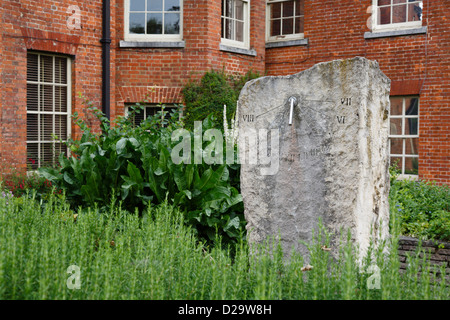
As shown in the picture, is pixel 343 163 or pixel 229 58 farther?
pixel 229 58

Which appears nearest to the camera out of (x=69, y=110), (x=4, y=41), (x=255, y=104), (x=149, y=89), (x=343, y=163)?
(x=343, y=163)

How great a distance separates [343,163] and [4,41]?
6833 mm

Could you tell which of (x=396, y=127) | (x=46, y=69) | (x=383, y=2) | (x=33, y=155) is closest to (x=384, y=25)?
(x=383, y=2)

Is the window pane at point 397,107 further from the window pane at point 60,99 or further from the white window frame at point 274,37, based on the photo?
the window pane at point 60,99

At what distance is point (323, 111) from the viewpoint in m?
4.64

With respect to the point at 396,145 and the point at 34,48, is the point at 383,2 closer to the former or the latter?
the point at 396,145

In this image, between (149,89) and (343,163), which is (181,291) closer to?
(343,163)

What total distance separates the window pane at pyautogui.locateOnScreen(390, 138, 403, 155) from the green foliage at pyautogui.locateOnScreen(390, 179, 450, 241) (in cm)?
237

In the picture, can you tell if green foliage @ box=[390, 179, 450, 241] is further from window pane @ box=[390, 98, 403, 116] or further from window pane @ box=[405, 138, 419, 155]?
window pane @ box=[390, 98, 403, 116]

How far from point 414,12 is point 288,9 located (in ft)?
9.92

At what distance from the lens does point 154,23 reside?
1127 centimetres

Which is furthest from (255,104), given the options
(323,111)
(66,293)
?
(66,293)

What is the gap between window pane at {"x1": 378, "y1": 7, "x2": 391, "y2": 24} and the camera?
11352 millimetres
